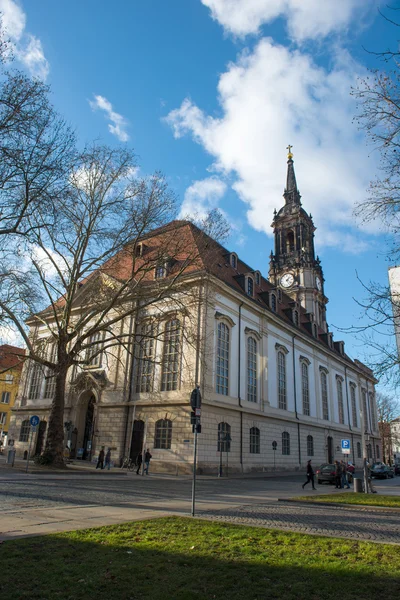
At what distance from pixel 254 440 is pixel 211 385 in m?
7.71

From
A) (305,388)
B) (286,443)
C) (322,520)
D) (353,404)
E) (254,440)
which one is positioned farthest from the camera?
(353,404)

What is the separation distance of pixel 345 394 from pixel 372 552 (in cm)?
5241

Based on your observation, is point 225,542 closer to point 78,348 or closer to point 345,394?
point 78,348

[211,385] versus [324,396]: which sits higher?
[324,396]

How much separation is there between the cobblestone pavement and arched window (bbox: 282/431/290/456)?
2558cm

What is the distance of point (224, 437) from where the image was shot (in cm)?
2902

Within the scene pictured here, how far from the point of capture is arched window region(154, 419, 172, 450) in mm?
29302

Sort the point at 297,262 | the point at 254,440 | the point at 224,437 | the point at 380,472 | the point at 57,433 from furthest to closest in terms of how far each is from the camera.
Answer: the point at 297,262 < the point at 380,472 < the point at 254,440 < the point at 224,437 < the point at 57,433

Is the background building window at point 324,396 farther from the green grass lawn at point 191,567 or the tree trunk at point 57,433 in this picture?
the green grass lawn at point 191,567

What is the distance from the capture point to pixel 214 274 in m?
31.5

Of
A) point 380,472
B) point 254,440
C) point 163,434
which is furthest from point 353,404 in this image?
point 163,434

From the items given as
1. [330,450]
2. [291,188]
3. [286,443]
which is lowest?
[330,450]

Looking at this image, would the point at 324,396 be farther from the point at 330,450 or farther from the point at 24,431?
the point at 24,431

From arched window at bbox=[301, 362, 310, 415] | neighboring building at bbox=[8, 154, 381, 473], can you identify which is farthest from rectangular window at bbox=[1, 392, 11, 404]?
arched window at bbox=[301, 362, 310, 415]
